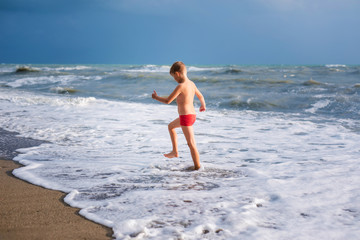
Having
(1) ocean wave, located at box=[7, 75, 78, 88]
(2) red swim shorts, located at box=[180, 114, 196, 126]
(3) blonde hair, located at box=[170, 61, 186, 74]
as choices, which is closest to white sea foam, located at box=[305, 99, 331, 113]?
(2) red swim shorts, located at box=[180, 114, 196, 126]

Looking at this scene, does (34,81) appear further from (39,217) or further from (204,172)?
(39,217)

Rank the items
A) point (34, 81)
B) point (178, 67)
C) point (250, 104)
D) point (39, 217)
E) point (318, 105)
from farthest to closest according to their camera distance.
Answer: point (34, 81), point (250, 104), point (318, 105), point (178, 67), point (39, 217)

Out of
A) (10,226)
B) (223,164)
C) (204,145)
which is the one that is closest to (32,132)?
(204,145)

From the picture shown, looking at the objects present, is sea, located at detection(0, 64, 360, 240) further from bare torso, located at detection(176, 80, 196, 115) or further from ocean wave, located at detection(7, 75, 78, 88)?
ocean wave, located at detection(7, 75, 78, 88)

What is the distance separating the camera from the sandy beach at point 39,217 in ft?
7.48

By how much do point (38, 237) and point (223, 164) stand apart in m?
2.54

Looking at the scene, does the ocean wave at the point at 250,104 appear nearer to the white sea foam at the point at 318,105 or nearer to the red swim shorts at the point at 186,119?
the white sea foam at the point at 318,105

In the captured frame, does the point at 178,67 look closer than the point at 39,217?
No

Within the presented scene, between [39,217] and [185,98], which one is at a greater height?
[185,98]

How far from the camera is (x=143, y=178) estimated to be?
12.0 ft

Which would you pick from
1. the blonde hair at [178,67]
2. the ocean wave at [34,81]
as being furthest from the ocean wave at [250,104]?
the ocean wave at [34,81]

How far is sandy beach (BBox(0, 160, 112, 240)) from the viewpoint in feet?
7.48

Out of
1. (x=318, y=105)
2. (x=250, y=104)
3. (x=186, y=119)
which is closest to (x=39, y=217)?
(x=186, y=119)

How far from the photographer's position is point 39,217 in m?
2.54
